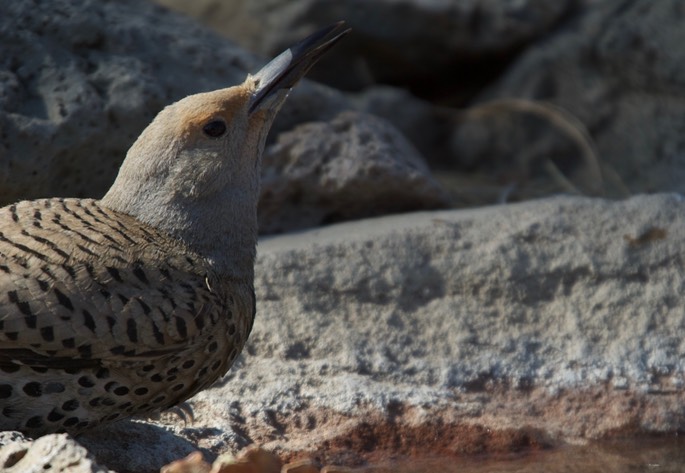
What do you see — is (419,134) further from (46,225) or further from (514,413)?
(46,225)

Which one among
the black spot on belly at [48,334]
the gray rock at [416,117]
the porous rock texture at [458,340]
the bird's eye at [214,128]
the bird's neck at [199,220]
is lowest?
the porous rock texture at [458,340]

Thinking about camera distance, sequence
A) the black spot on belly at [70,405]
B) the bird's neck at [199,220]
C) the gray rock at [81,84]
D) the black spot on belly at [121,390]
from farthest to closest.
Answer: the gray rock at [81,84] → the bird's neck at [199,220] → the black spot on belly at [121,390] → the black spot on belly at [70,405]

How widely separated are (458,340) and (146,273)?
1.52 metres

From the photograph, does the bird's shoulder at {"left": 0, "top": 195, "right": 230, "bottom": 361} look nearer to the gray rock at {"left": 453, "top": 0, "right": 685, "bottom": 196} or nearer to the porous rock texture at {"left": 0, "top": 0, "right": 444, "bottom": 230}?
the porous rock texture at {"left": 0, "top": 0, "right": 444, "bottom": 230}

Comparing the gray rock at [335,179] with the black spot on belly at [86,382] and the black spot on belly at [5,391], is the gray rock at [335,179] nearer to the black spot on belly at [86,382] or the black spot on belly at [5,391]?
the black spot on belly at [86,382]

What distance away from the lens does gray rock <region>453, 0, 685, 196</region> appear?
316 inches

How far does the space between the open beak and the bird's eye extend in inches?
6.7

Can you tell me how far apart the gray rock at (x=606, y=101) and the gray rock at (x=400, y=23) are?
0.23 metres

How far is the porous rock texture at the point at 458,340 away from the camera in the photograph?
4383 millimetres

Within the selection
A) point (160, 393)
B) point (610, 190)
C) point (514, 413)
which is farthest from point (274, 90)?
point (610, 190)

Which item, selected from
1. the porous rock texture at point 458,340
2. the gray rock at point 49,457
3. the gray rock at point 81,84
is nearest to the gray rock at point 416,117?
the gray rock at point 81,84

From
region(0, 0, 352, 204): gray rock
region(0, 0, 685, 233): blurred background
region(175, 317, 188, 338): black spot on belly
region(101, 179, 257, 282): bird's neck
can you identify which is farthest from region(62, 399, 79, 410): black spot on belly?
region(0, 0, 685, 233): blurred background

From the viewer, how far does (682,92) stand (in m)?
8.06

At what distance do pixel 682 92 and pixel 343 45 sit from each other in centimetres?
237
